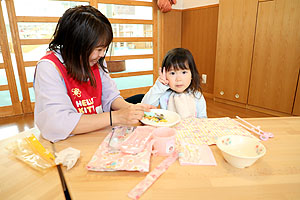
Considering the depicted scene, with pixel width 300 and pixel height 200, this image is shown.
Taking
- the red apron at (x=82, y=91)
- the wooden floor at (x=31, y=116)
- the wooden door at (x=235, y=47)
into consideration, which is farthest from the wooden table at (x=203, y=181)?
the wooden door at (x=235, y=47)

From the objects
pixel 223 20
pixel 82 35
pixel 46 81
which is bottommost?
pixel 46 81

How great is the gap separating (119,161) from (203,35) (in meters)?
3.57

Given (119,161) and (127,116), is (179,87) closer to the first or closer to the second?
(127,116)

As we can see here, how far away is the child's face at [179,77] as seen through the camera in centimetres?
133

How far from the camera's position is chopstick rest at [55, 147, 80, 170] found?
68cm

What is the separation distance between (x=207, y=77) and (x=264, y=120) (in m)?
2.89

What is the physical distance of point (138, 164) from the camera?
664 mm

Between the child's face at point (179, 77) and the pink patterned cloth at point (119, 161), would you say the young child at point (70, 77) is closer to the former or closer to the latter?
the pink patterned cloth at point (119, 161)

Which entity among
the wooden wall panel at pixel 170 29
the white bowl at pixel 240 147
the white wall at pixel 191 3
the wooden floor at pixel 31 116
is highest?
the white wall at pixel 191 3

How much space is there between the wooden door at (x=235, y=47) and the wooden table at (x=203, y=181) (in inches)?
101

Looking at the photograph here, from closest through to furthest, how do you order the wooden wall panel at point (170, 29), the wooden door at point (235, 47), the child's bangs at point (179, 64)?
1. the child's bangs at point (179, 64)
2. the wooden door at point (235, 47)
3. the wooden wall panel at point (170, 29)

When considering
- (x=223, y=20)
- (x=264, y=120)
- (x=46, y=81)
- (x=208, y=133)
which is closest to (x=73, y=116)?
(x=46, y=81)

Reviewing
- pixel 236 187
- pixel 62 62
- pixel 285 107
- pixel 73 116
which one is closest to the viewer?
pixel 236 187

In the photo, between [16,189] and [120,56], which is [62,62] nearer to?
[16,189]
